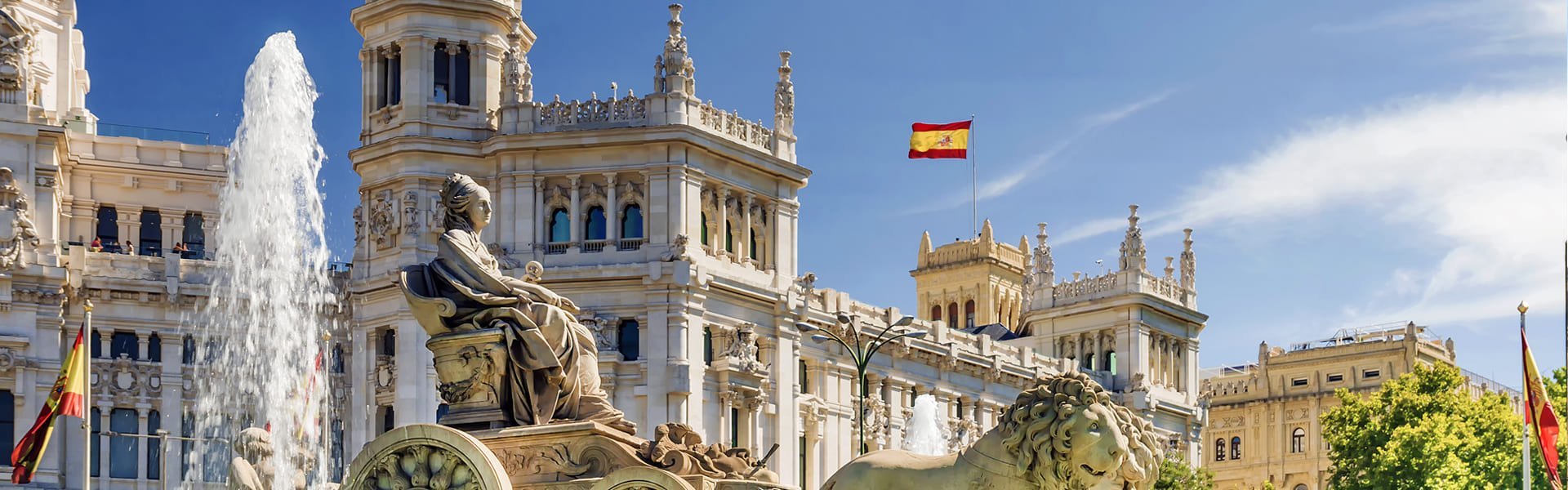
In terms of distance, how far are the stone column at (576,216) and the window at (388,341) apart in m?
5.52

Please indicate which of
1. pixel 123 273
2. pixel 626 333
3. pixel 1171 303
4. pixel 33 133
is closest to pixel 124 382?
pixel 123 273

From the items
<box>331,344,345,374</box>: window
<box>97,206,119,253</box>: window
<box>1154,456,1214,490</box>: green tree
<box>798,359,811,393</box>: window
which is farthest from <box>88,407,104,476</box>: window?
<box>1154,456,1214,490</box>: green tree

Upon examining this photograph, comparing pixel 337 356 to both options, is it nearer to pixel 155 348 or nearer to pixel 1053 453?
pixel 155 348

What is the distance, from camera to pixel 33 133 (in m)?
62.4

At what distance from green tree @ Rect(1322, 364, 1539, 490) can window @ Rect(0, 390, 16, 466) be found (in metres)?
34.4

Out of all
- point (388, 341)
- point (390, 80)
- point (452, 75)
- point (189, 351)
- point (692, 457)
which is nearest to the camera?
point (692, 457)

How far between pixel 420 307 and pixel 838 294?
180ft

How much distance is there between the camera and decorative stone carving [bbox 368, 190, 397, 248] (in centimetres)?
6500

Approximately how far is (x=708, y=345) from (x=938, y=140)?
14336 millimetres

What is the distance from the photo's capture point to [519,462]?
1677 cm

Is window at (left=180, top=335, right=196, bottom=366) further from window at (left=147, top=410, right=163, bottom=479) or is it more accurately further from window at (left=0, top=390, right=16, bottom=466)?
window at (left=0, top=390, right=16, bottom=466)

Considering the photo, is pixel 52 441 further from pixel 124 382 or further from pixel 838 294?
pixel 838 294

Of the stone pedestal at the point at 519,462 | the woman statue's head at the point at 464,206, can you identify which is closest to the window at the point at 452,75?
the woman statue's head at the point at 464,206

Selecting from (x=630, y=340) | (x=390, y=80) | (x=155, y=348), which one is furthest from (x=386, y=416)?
(x=390, y=80)
